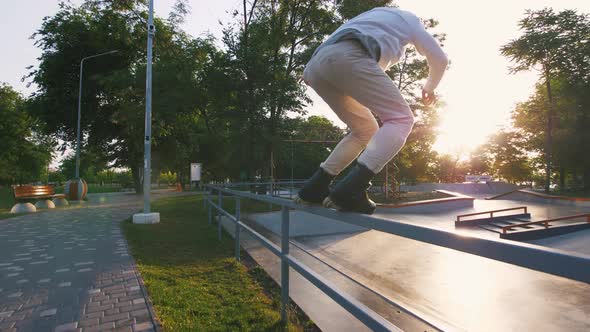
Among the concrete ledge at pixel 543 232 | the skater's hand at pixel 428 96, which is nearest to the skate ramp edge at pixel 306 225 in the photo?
the concrete ledge at pixel 543 232

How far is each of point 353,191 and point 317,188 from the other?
1.49 feet

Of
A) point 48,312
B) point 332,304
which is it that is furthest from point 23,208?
point 332,304

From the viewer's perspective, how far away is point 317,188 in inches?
95.0

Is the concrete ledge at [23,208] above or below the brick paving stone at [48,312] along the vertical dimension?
above

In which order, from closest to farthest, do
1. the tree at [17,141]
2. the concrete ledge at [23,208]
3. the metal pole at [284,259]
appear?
1. the metal pole at [284,259]
2. the concrete ledge at [23,208]
3. the tree at [17,141]

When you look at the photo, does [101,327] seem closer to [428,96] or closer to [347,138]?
[347,138]

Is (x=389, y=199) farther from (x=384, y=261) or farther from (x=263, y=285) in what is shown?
(x=263, y=285)

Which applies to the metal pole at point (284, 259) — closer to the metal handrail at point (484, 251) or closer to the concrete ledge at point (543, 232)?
the metal handrail at point (484, 251)

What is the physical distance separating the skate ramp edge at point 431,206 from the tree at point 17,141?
30195 mm

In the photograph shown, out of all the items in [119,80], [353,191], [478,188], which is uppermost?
[119,80]

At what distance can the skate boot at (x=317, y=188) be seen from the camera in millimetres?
2405

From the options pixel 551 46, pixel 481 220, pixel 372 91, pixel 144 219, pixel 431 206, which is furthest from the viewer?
pixel 551 46

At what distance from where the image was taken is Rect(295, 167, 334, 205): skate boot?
2.41 metres

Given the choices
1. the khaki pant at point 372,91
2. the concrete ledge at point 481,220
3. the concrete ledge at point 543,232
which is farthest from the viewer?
the concrete ledge at point 481,220
